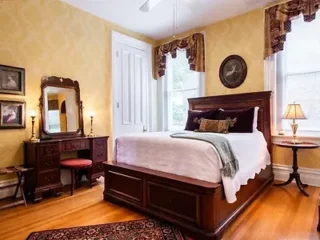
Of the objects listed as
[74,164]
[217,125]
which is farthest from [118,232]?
[217,125]

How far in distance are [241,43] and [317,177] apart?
8.16 ft

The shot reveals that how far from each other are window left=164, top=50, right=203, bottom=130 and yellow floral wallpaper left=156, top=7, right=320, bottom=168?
41 centimetres

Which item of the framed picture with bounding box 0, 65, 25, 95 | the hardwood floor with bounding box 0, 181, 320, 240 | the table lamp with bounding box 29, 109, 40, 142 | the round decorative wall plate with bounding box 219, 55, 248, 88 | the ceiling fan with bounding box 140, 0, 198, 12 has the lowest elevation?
the hardwood floor with bounding box 0, 181, 320, 240

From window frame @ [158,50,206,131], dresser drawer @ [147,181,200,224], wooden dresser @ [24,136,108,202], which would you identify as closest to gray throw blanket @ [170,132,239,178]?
dresser drawer @ [147,181,200,224]

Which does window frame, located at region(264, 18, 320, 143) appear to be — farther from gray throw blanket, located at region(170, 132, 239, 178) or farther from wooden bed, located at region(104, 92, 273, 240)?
gray throw blanket, located at region(170, 132, 239, 178)

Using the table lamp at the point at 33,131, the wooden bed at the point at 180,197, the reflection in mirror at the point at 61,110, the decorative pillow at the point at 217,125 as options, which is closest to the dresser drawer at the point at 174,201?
the wooden bed at the point at 180,197

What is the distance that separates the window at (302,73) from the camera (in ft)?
10.8

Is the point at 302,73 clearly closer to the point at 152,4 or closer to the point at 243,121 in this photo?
the point at 243,121

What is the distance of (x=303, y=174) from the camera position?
11.0ft

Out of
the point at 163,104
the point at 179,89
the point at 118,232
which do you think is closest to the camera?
the point at 118,232

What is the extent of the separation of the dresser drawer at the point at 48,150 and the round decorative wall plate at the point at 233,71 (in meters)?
3.07

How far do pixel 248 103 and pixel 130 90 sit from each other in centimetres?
234

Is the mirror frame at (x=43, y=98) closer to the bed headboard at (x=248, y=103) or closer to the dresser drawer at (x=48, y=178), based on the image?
the dresser drawer at (x=48, y=178)

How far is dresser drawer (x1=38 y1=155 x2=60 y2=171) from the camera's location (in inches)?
114
